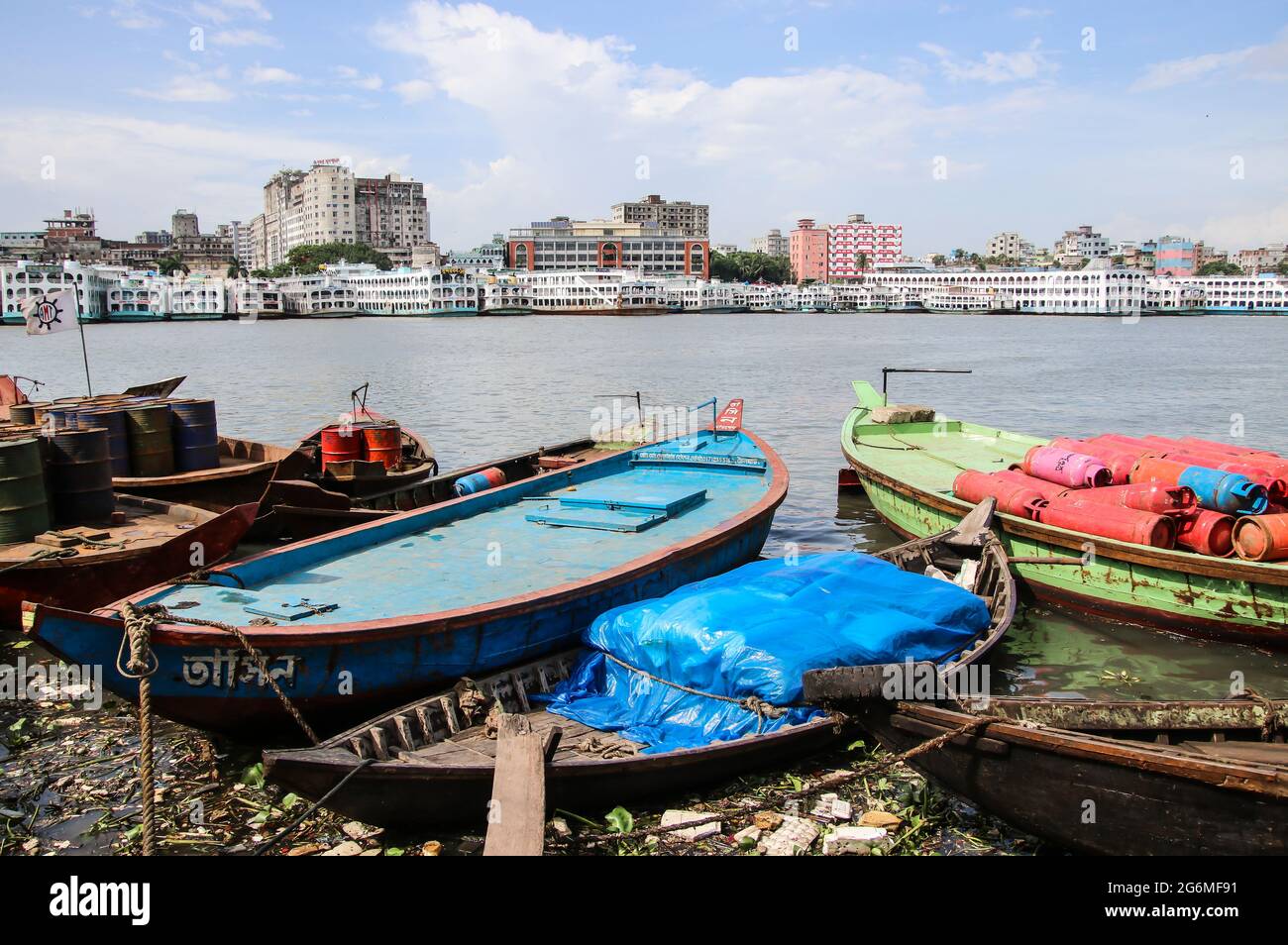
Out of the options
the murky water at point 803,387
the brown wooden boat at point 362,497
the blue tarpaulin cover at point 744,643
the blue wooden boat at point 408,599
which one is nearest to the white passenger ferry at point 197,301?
the murky water at point 803,387

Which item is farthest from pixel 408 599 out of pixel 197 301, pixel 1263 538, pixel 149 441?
pixel 197 301

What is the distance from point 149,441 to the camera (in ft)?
51.4

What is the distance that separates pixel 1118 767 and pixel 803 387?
4270cm

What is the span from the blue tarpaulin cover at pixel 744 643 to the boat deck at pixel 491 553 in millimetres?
1218

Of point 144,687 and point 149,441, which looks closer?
point 144,687

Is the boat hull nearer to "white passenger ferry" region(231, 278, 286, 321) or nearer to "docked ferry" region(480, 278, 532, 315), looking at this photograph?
"docked ferry" region(480, 278, 532, 315)

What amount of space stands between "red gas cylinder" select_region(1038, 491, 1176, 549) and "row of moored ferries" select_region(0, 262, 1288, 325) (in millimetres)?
143691

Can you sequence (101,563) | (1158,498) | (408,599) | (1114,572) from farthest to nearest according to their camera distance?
(1114,572), (1158,498), (101,563), (408,599)

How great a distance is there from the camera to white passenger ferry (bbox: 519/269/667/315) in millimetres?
155750

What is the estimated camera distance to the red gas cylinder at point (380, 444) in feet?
58.5

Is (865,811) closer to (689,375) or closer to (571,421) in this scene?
(571,421)

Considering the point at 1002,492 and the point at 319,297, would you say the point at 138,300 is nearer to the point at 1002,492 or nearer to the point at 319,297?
the point at 319,297

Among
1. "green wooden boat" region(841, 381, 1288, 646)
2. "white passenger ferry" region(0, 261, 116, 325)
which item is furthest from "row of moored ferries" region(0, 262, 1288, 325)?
"green wooden boat" region(841, 381, 1288, 646)
